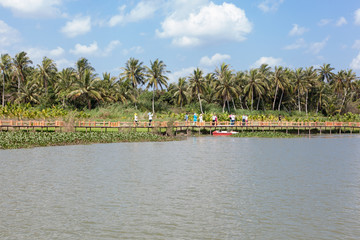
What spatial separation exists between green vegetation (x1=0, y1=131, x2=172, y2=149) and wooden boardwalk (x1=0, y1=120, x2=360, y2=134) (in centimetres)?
310

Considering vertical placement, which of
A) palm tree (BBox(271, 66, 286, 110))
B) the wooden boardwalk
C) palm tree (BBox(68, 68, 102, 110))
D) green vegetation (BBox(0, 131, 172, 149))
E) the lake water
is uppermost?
palm tree (BBox(271, 66, 286, 110))

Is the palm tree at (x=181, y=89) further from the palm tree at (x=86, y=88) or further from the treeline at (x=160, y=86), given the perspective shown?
the palm tree at (x=86, y=88)

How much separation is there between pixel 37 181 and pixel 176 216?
844 cm

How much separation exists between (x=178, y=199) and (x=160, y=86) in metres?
62.1

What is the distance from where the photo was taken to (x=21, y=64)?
76.4 m

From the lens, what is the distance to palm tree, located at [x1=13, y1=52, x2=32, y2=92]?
75500 mm

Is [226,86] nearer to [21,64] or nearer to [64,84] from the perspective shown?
[64,84]

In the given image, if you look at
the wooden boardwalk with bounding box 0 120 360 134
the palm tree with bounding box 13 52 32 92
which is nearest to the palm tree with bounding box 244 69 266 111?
the wooden boardwalk with bounding box 0 120 360 134

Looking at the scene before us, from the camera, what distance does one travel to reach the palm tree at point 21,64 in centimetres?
7550

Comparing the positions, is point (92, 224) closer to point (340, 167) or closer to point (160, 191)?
point (160, 191)

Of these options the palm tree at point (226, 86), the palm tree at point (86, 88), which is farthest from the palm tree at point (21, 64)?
the palm tree at point (226, 86)

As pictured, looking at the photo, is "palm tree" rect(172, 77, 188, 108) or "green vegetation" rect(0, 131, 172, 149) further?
"palm tree" rect(172, 77, 188, 108)

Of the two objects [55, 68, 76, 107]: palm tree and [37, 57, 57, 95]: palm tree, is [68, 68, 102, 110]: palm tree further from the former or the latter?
[37, 57, 57, 95]: palm tree

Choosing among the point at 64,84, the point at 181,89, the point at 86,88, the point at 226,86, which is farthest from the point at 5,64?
the point at 226,86
